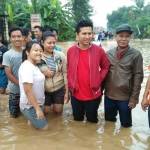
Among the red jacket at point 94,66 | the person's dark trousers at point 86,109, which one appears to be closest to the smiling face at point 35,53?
the red jacket at point 94,66

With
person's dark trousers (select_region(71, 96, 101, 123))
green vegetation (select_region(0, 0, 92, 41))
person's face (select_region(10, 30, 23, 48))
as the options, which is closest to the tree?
green vegetation (select_region(0, 0, 92, 41))

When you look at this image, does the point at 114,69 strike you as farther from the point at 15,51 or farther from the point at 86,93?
the point at 15,51

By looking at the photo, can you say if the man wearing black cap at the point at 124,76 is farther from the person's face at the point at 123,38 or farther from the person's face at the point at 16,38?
the person's face at the point at 16,38

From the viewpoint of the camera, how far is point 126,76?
5578mm

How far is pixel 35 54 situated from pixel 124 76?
56.8 inches

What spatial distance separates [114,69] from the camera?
223 inches

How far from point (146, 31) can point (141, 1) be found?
43.2 feet

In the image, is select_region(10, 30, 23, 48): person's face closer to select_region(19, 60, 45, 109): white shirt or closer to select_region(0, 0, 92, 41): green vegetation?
select_region(19, 60, 45, 109): white shirt

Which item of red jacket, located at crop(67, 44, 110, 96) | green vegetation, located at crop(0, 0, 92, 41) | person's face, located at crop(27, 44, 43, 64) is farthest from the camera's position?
green vegetation, located at crop(0, 0, 92, 41)

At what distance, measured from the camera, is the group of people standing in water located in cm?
544

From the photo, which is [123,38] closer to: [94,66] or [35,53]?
[94,66]

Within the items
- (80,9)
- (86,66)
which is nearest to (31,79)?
(86,66)

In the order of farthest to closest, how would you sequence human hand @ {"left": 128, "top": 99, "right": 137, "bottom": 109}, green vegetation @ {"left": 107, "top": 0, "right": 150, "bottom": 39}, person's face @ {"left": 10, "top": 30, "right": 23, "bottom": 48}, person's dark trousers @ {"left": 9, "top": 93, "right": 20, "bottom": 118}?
green vegetation @ {"left": 107, "top": 0, "right": 150, "bottom": 39}
person's dark trousers @ {"left": 9, "top": 93, "right": 20, "bottom": 118}
person's face @ {"left": 10, "top": 30, "right": 23, "bottom": 48}
human hand @ {"left": 128, "top": 99, "right": 137, "bottom": 109}

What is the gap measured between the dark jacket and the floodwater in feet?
1.87
